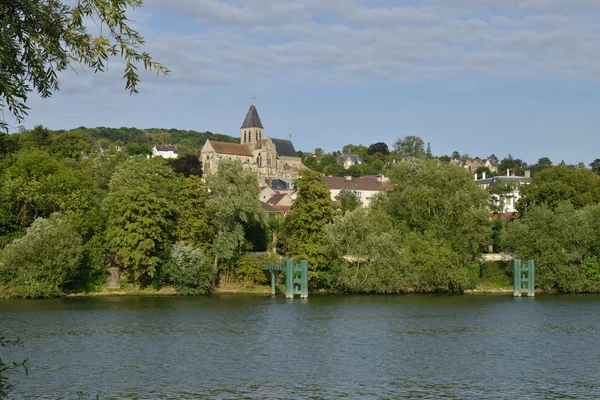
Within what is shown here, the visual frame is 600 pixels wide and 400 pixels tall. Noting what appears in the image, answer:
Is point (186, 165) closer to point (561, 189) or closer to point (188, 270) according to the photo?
point (188, 270)

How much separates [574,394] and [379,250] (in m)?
32.3

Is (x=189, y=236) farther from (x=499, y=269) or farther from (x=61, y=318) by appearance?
(x=499, y=269)

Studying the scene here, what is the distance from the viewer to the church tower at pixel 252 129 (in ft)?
559

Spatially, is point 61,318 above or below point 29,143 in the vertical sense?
below

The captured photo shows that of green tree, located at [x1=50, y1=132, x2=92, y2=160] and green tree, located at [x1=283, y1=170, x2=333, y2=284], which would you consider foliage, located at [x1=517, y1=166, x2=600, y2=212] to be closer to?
green tree, located at [x1=283, y1=170, x2=333, y2=284]

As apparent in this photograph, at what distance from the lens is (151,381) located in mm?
24359

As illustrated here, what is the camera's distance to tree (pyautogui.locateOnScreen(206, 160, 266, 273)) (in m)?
55.1

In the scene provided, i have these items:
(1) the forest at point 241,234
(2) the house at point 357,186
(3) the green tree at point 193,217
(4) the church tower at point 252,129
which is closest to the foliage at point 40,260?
(1) the forest at point 241,234

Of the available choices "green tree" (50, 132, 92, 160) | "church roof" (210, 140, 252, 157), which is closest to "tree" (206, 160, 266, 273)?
"green tree" (50, 132, 92, 160)

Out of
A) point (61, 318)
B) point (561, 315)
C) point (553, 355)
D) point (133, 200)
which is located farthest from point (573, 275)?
point (61, 318)

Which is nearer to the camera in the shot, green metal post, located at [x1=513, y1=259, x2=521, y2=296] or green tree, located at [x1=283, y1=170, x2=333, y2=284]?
green tree, located at [x1=283, y1=170, x2=333, y2=284]

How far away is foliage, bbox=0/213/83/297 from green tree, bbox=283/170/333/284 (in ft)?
55.9

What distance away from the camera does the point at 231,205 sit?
54.6m

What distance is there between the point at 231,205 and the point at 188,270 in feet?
19.7
